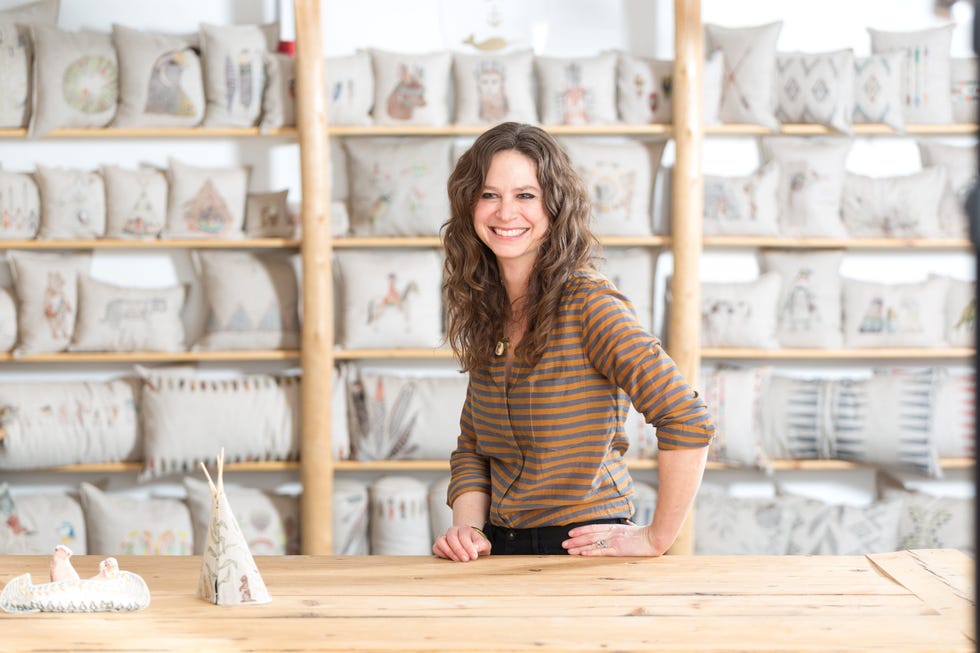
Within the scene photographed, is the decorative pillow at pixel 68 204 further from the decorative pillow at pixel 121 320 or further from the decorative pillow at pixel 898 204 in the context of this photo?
the decorative pillow at pixel 898 204

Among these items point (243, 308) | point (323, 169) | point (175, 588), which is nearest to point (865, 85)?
point (323, 169)

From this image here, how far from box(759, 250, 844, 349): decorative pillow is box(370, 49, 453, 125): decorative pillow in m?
1.39

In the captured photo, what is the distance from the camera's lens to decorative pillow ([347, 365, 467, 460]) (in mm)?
3824

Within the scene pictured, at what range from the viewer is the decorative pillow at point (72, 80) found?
3.75 m

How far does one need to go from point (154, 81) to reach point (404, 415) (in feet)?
4.80

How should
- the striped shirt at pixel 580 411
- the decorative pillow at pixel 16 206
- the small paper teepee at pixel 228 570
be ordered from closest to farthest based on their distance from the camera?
the small paper teepee at pixel 228 570 → the striped shirt at pixel 580 411 → the decorative pillow at pixel 16 206

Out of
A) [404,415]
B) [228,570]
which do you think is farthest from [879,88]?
[228,570]

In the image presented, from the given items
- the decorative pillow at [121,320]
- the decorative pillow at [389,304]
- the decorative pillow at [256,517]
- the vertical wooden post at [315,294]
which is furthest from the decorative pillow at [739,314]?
the decorative pillow at [121,320]

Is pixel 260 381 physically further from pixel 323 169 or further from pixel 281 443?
pixel 323 169

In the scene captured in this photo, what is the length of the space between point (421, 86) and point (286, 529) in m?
1.65

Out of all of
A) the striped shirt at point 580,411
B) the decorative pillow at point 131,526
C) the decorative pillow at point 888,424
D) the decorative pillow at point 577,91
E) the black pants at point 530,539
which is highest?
the decorative pillow at point 577,91

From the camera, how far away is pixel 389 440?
3842mm

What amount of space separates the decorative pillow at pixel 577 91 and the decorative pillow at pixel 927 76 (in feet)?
3.54

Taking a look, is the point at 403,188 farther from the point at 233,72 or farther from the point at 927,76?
the point at 927,76
